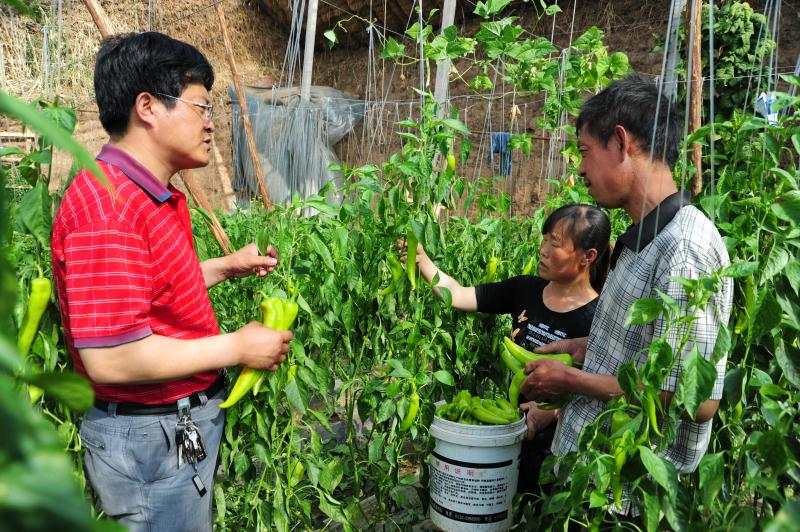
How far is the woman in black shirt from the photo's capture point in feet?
7.32

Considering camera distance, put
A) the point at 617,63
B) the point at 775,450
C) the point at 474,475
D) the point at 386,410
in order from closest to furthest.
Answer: the point at 775,450 < the point at 474,475 < the point at 386,410 < the point at 617,63

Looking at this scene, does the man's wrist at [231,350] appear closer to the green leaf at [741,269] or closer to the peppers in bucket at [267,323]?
the peppers in bucket at [267,323]

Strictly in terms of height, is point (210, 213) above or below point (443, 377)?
above

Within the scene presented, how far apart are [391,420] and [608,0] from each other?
21.6 ft

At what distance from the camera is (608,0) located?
732cm

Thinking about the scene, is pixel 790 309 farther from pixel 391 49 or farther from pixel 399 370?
pixel 391 49

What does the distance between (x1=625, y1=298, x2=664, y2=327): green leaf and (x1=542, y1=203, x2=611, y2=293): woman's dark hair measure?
3.34 ft

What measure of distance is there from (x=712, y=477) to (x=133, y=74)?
4.84ft

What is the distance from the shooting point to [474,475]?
1.91 meters

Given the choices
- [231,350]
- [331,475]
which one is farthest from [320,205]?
[331,475]

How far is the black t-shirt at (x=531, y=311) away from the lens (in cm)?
223

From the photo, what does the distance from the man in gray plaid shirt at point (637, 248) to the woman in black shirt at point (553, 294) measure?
47cm

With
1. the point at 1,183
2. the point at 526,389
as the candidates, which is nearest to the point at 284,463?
the point at 526,389

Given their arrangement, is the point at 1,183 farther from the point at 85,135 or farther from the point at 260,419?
the point at 85,135
